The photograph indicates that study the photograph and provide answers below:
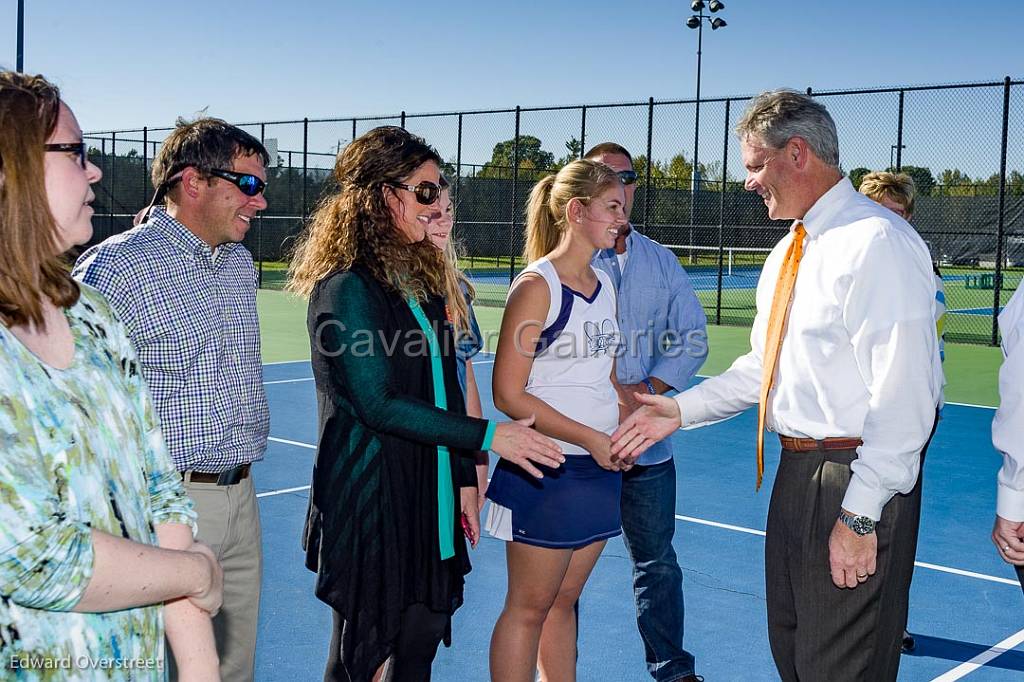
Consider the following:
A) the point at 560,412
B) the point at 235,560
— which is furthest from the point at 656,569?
the point at 235,560

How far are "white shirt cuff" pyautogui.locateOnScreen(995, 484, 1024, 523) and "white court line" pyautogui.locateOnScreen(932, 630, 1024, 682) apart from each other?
4.99 ft

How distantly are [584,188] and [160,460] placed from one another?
2278mm

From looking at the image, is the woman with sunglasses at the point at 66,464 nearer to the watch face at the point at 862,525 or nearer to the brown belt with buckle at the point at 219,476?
the brown belt with buckle at the point at 219,476

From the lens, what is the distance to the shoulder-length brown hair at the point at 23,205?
5.09 ft

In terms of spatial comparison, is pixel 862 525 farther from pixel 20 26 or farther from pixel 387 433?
pixel 20 26

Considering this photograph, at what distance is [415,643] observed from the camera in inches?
123

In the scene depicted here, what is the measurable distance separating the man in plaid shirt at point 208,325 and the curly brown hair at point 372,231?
0.90 ft

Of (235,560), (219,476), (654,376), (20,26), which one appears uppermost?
(20,26)

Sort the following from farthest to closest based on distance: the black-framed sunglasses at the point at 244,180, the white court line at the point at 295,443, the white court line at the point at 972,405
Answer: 1. the white court line at the point at 972,405
2. the white court line at the point at 295,443
3. the black-framed sunglasses at the point at 244,180

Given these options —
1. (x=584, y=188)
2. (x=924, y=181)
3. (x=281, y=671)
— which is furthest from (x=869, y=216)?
(x=924, y=181)

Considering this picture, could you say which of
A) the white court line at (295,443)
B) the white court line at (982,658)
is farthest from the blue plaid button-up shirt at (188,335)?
the white court line at (295,443)

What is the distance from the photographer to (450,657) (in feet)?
14.6

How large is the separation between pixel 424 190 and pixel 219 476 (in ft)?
3.71

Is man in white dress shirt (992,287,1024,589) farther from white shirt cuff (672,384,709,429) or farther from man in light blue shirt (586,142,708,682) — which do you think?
man in light blue shirt (586,142,708,682)
